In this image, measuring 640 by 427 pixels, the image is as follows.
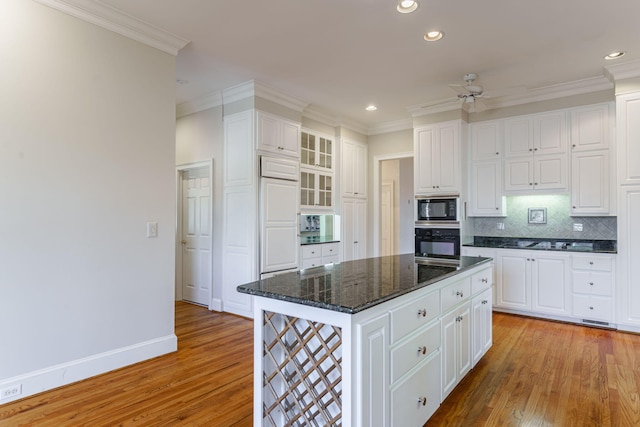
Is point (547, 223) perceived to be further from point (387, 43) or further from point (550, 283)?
point (387, 43)

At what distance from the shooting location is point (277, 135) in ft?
15.1

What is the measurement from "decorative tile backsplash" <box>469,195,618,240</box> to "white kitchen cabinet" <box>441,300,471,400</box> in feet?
9.21

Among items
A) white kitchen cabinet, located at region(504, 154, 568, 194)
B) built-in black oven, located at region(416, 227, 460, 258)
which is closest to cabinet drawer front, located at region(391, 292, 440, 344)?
built-in black oven, located at region(416, 227, 460, 258)

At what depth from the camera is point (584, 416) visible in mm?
2236

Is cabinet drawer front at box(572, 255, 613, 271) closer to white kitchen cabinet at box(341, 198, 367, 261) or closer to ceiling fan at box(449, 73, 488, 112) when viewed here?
ceiling fan at box(449, 73, 488, 112)

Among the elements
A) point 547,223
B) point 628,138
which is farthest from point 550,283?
point 628,138

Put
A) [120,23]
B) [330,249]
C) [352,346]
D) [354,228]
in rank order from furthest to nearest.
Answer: [354,228]
[330,249]
[120,23]
[352,346]

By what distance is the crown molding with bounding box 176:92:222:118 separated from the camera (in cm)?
468

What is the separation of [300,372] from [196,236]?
12.6 ft

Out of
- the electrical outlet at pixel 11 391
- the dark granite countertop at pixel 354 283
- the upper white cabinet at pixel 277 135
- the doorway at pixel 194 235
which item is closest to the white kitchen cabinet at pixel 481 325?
the dark granite countertop at pixel 354 283

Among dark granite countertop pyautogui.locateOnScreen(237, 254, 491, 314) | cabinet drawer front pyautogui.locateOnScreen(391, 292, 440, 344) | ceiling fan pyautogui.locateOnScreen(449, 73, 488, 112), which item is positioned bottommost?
cabinet drawer front pyautogui.locateOnScreen(391, 292, 440, 344)

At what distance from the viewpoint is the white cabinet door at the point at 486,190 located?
4797 mm

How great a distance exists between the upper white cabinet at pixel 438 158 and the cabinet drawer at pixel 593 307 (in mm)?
1887

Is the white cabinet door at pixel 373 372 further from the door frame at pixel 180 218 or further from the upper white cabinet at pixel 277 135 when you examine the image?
the door frame at pixel 180 218
